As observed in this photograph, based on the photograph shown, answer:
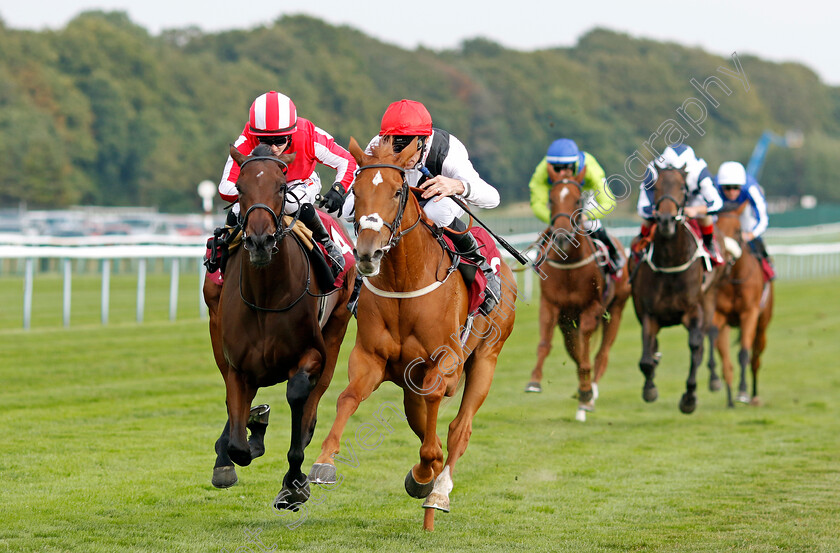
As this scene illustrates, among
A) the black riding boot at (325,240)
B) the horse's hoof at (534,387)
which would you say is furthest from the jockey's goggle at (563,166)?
the black riding boot at (325,240)

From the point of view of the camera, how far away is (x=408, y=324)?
5.03m

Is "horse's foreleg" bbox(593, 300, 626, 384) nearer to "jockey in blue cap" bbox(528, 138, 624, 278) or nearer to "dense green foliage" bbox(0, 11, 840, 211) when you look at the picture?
"jockey in blue cap" bbox(528, 138, 624, 278)

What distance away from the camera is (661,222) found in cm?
891

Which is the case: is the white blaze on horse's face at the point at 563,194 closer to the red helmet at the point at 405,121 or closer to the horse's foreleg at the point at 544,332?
the horse's foreleg at the point at 544,332

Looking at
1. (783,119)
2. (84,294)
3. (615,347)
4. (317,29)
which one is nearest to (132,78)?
(317,29)

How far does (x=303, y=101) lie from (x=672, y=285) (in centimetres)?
4402

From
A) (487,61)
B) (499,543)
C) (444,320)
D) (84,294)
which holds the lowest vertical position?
(84,294)

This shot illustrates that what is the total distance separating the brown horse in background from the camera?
11.1m

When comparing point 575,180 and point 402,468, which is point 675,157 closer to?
point 575,180

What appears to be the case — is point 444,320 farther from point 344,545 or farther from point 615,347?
point 615,347

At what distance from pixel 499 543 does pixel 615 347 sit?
10.4m

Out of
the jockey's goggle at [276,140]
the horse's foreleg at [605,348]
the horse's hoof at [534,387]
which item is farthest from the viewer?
the horse's foreleg at [605,348]

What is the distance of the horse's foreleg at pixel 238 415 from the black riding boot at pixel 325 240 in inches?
31.0

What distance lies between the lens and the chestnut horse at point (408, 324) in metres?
4.67
